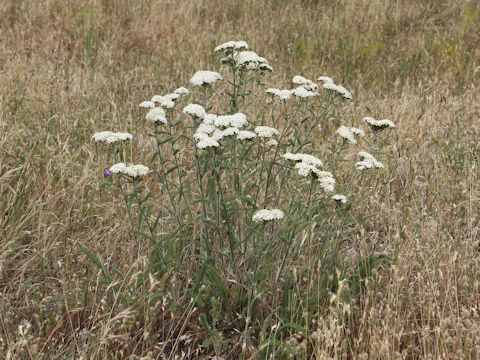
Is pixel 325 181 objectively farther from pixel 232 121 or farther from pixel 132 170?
pixel 132 170

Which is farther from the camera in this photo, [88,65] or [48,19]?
[48,19]

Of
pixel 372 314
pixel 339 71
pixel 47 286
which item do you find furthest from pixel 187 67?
pixel 372 314

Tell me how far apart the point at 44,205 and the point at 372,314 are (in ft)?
7.22

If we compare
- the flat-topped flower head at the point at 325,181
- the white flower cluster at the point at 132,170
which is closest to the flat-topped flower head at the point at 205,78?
the white flower cluster at the point at 132,170

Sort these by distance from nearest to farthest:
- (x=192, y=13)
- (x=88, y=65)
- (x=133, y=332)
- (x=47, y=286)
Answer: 1. (x=133, y=332)
2. (x=47, y=286)
3. (x=88, y=65)
4. (x=192, y=13)

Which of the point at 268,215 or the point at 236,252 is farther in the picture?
the point at 236,252

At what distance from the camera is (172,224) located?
335 centimetres

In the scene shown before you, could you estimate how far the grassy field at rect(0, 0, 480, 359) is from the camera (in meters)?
2.58

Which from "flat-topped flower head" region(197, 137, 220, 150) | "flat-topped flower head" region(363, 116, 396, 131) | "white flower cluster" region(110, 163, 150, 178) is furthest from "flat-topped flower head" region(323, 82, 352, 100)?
"white flower cluster" region(110, 163, 150, 178)

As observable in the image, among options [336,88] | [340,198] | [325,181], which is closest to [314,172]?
[325,181]

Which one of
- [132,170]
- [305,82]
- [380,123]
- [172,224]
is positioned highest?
[305,82]

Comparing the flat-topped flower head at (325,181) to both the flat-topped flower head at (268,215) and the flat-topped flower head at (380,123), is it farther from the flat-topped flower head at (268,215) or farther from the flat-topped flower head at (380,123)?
the flat-topped flower head at (380,123)

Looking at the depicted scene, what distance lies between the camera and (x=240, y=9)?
822 centimetres

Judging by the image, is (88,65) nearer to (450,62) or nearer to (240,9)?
(240,9)
